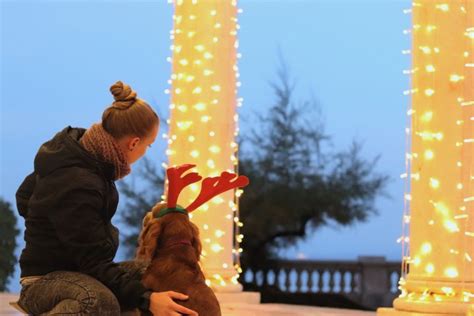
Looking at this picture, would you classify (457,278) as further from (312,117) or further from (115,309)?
(312,117)

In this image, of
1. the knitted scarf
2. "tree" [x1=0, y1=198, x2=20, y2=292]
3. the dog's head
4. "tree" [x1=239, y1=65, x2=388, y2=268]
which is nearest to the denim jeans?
the dog's head

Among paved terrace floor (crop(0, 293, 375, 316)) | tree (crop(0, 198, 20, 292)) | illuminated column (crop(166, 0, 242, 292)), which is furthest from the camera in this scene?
tree (crop(0, 198, 20, 292))

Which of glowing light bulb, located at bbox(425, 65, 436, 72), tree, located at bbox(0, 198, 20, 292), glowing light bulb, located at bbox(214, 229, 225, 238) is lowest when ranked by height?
tree, located at bbox(0, 198, 20, 292)

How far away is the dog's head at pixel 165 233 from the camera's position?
2.51m

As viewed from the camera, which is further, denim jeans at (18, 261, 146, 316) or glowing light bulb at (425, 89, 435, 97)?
glowing light bulb at (425, 89, 435, 97)

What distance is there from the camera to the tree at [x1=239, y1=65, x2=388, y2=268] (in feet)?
41.2

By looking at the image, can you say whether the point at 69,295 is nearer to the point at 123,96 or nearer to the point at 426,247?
the point at 123,96

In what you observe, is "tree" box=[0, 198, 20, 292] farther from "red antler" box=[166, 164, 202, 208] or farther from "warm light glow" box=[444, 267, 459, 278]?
"red antler" box=[166, 164, 202, 208]

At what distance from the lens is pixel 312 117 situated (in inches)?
529

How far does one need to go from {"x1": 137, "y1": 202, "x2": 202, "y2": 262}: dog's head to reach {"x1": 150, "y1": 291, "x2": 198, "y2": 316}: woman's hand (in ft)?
0.42

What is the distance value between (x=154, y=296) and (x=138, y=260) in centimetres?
20

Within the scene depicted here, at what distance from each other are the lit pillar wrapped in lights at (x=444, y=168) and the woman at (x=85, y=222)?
6.25 feet

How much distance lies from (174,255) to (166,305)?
0.14 metres

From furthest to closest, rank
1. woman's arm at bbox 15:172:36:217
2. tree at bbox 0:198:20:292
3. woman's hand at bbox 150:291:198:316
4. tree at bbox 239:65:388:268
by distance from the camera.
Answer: tree at bbox 239:65:388:268 < tree at bbox 0:198:20:292 < woman's arm at bbox 15:172:36:217 < woman's hand at bbox 150:291:198:316
